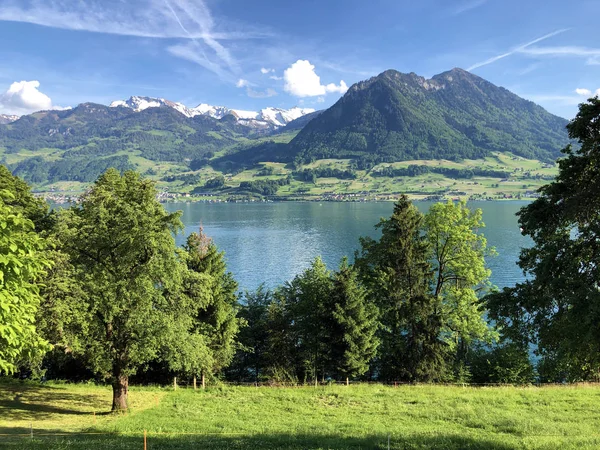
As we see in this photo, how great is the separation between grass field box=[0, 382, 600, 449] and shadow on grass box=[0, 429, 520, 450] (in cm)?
4

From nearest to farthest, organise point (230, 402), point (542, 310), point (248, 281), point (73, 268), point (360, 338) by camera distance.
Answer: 1. point (542, 310)
2. point (73, 268)
3. point (230, 402)
4. point (360, 338)
5. point (248, 281)

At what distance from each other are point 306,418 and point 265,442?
672cm

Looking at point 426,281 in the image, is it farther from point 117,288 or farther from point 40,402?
point 40,402

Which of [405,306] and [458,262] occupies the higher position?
[458,262]

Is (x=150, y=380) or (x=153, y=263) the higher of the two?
(x=153, y=263)

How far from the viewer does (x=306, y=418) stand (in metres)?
21.4

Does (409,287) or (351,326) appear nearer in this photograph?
(351,326)

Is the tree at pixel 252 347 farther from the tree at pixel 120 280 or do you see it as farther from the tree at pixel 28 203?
the tree at pixel 28 203

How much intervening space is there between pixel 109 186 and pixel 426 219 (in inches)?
996

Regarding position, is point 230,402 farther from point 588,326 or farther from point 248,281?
point 248,281

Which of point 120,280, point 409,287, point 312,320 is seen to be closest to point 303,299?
point 312,320

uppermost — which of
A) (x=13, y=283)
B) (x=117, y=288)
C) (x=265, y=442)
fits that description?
(x=13, y=283)

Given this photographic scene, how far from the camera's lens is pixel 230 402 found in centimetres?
2525

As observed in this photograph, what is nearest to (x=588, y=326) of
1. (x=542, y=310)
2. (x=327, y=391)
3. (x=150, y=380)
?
(x=542, y=310)
